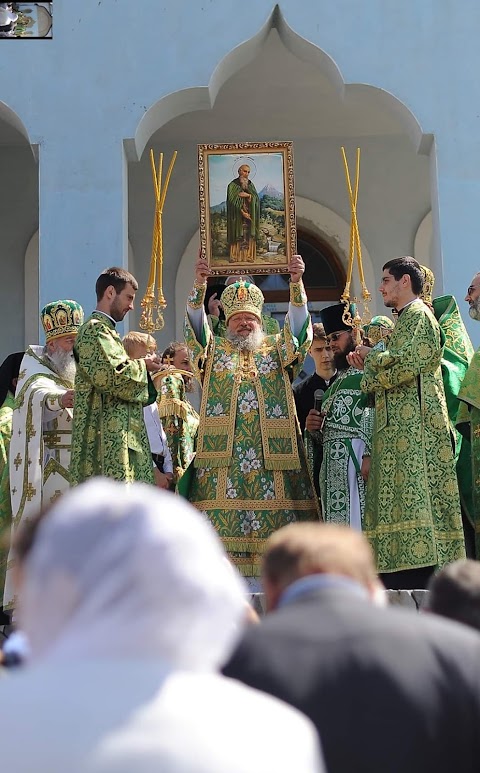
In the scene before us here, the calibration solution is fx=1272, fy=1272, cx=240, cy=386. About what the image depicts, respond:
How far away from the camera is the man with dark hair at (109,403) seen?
7.17m

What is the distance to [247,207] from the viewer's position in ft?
27.3

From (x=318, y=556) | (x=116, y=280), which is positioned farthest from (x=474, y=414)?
(x=318, y=556)

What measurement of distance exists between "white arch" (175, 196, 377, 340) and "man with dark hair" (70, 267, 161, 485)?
4611mm

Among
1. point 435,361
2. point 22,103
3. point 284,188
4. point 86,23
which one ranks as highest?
point 86,23

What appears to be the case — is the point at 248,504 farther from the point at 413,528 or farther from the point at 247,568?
the point at 413,528

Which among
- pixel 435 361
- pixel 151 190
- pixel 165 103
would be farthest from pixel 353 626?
pixel 151 190

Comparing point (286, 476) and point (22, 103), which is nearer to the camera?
point (286, 476)

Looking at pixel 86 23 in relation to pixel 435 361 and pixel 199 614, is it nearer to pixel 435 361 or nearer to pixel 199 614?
pixel 435 361

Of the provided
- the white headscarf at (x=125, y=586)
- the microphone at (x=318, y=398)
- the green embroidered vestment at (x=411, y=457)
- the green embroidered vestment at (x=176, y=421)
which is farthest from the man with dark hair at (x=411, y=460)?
the white headscarf at (x=125, y=586)

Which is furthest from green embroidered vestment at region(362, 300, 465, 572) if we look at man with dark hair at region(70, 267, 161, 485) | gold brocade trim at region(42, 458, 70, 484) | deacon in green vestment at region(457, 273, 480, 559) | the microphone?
gold brocade trim at region(42, 458, 70, 484)

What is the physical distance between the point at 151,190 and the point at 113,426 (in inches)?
212

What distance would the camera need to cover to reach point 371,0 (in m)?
9.91

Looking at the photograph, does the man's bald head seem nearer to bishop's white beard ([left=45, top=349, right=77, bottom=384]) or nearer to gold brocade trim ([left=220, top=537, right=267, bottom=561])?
gold brocade trim ([left=220, top=537, right=267, bottom=561])

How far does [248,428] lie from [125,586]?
19.4ft
